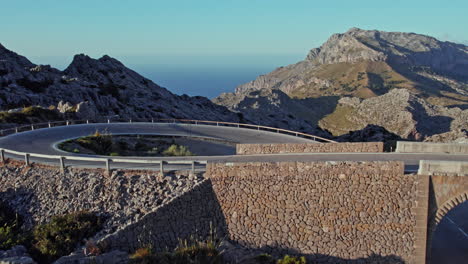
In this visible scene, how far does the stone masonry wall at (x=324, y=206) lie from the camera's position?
621 inches

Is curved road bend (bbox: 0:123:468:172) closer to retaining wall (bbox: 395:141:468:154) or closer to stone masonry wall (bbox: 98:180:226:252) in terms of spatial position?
retaining wall (bbox: 395:141:468:154)

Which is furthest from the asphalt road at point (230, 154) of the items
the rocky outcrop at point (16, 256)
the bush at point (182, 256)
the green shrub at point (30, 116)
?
the rocky outcrop at point (16, 256)

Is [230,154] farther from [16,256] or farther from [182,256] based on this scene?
[16,256]

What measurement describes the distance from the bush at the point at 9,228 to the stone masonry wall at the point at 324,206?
743cm

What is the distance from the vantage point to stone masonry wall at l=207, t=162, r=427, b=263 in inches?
621

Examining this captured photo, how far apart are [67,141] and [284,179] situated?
15.3 m

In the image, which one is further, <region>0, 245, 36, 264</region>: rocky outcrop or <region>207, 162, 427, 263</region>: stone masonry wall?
<region>207, 162, 427, 263</region>: stone masonry wall

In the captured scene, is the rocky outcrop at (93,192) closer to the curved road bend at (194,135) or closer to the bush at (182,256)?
the curved road bend at (194,135)

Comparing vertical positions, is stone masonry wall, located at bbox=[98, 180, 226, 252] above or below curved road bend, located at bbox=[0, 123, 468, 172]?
below

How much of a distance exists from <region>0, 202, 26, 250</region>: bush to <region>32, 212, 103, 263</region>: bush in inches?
25.1

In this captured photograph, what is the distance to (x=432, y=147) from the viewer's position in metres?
20.1

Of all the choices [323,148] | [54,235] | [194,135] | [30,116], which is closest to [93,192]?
[54,235]

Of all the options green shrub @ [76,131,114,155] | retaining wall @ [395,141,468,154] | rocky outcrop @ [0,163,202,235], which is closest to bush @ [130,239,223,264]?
rocky outcrop @ [0,163,202,235]

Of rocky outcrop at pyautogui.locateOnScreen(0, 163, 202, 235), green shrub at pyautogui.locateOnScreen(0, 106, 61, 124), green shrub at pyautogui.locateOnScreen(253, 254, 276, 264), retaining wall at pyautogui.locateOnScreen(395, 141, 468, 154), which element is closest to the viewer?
green shrub at pyautogui.locateOnScreen(253, 254, 276, 264)
